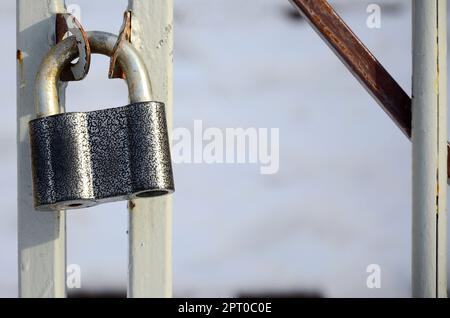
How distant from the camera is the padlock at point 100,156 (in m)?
→ 0.56

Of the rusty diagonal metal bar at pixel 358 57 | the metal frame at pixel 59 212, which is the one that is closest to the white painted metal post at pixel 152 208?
the metal frame at pixel 59 212

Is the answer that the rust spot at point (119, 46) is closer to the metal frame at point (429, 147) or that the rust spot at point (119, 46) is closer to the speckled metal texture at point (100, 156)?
the speckled metal texture at point (100, 156)

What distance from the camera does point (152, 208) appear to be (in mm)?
640

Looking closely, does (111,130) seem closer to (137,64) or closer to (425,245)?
(137,64)

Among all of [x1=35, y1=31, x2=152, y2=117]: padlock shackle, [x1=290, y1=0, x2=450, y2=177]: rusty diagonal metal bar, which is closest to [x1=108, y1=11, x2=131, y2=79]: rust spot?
[x1=35, y1=31, x2=152, y2=117]: padlock shackle

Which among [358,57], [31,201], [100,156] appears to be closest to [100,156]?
[100,156]

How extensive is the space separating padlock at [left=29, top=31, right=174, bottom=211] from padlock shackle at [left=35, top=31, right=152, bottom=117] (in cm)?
2

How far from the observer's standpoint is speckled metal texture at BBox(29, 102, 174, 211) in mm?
559

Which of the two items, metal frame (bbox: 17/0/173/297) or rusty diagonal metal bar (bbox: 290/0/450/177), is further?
rusty diagonal metal bar (bbox: 290/0/450/177)

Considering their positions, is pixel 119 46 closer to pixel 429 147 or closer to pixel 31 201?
pixel 31 201

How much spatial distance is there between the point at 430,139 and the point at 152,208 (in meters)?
0.29

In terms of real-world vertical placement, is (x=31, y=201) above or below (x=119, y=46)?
below

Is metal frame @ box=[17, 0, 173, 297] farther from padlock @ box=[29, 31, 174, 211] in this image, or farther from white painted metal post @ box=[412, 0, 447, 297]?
white painted metal post @ box=[412, 0, 447, 297]
